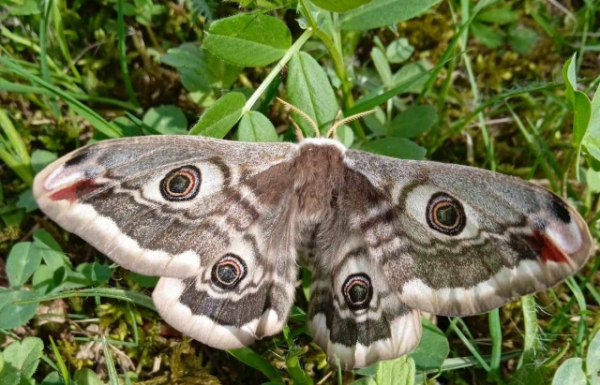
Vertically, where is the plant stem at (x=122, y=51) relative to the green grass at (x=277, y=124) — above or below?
above

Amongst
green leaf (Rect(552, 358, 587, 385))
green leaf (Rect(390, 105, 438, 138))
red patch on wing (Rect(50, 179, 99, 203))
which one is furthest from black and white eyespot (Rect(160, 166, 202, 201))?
green leaf (Rect(552, 358, 587, 385))

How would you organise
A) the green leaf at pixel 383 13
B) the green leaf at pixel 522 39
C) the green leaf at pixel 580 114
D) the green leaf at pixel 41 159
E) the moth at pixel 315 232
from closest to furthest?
the moth at pixel 315 232, the green leaf at pixel 580 114, the green leaf at pixel 383 13, the green leaf at pixel 41 159, the green leaf at pixel 522 39

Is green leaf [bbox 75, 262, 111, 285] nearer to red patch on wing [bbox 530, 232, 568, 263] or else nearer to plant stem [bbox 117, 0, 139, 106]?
plant stem [bbox 117, 0, 139, 106]

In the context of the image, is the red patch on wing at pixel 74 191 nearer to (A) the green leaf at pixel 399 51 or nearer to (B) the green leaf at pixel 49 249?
(B) the green leaf at pixel 49 249

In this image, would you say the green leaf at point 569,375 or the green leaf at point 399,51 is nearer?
the green leaf at point 569,375

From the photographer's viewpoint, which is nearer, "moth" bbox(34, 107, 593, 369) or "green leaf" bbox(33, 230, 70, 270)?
"moth" bbox(34, 107, 593, 369)

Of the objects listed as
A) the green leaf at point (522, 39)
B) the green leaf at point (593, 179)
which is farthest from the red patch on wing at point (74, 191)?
the green leaf at point (522, 39)

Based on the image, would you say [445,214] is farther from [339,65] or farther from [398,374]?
[339,65]
